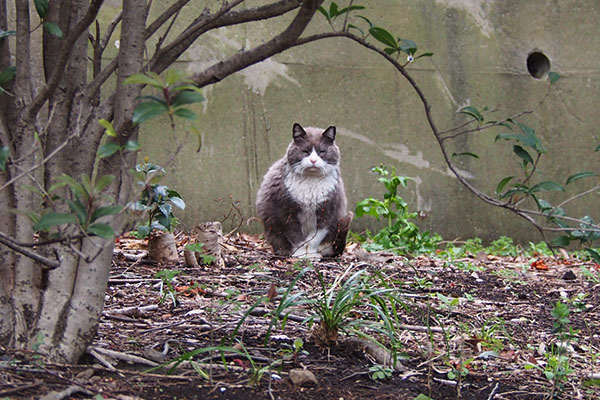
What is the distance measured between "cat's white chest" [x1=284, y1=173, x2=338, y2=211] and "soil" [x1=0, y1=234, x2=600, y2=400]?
3.67 ft

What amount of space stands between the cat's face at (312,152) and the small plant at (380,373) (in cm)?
269

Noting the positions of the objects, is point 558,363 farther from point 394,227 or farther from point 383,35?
point 394,227

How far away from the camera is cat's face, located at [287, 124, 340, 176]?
477cm

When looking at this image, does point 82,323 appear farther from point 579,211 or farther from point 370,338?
point 579,211

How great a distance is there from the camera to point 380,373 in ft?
7.12

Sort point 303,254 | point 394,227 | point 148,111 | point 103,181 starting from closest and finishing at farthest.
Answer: point 148,111
point 103,181
point 303,254
point 394,227

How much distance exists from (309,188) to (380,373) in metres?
2.71

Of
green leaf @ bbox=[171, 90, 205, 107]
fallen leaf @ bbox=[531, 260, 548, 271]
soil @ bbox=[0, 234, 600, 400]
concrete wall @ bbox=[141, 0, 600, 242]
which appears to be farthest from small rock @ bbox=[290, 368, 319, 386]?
concrete wall @ bbox=[141, 0, 600, 242]

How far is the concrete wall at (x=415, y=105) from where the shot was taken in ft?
18.9

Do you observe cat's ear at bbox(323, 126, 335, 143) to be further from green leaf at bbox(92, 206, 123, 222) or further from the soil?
green leaf at bbox(92, 206, 123, 222)

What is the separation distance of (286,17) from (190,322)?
3.90 m

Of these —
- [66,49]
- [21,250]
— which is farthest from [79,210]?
[66,49]

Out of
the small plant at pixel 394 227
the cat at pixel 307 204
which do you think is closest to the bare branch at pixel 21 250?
the cat at pixel 307 204

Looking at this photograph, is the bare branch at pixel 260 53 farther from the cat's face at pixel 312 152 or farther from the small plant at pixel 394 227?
the small plant at pixel 394 227
